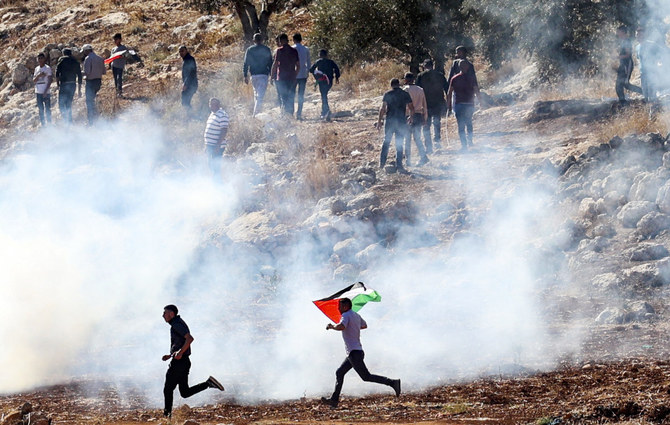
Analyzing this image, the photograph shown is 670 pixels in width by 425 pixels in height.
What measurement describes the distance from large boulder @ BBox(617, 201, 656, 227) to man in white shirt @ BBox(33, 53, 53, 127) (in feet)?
41.7

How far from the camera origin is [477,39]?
1970 cm

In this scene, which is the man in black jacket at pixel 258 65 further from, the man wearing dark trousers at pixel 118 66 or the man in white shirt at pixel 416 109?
the man wearing dark trousers at pixel 118 66

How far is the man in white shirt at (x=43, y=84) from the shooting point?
19.9 metres

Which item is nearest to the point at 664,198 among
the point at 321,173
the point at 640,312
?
the point at 640,312

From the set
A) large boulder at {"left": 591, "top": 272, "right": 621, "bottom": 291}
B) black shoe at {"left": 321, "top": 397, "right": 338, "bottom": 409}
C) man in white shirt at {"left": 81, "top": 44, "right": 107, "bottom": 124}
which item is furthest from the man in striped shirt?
black shoe at {"left": 321, "top": 397, "right": 338, "bottom": 409}

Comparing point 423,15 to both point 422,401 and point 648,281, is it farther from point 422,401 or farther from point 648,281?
point 422,401

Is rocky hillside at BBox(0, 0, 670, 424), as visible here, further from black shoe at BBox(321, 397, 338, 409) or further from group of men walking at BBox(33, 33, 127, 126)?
group of men walking at BBox(33, 33, 127, 126)

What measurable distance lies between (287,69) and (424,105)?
146 inches

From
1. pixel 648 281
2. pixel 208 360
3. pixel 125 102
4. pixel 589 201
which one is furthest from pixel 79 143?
pixel 648 281

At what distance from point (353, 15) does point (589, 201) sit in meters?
8.56

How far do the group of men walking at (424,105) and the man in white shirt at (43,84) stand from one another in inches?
336

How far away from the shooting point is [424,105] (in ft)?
48.3

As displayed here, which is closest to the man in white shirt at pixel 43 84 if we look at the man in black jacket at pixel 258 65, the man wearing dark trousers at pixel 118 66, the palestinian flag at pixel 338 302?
the man wearing dark trousers at pixel 118 66

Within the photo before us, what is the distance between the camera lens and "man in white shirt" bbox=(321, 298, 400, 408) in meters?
A: 8.87
